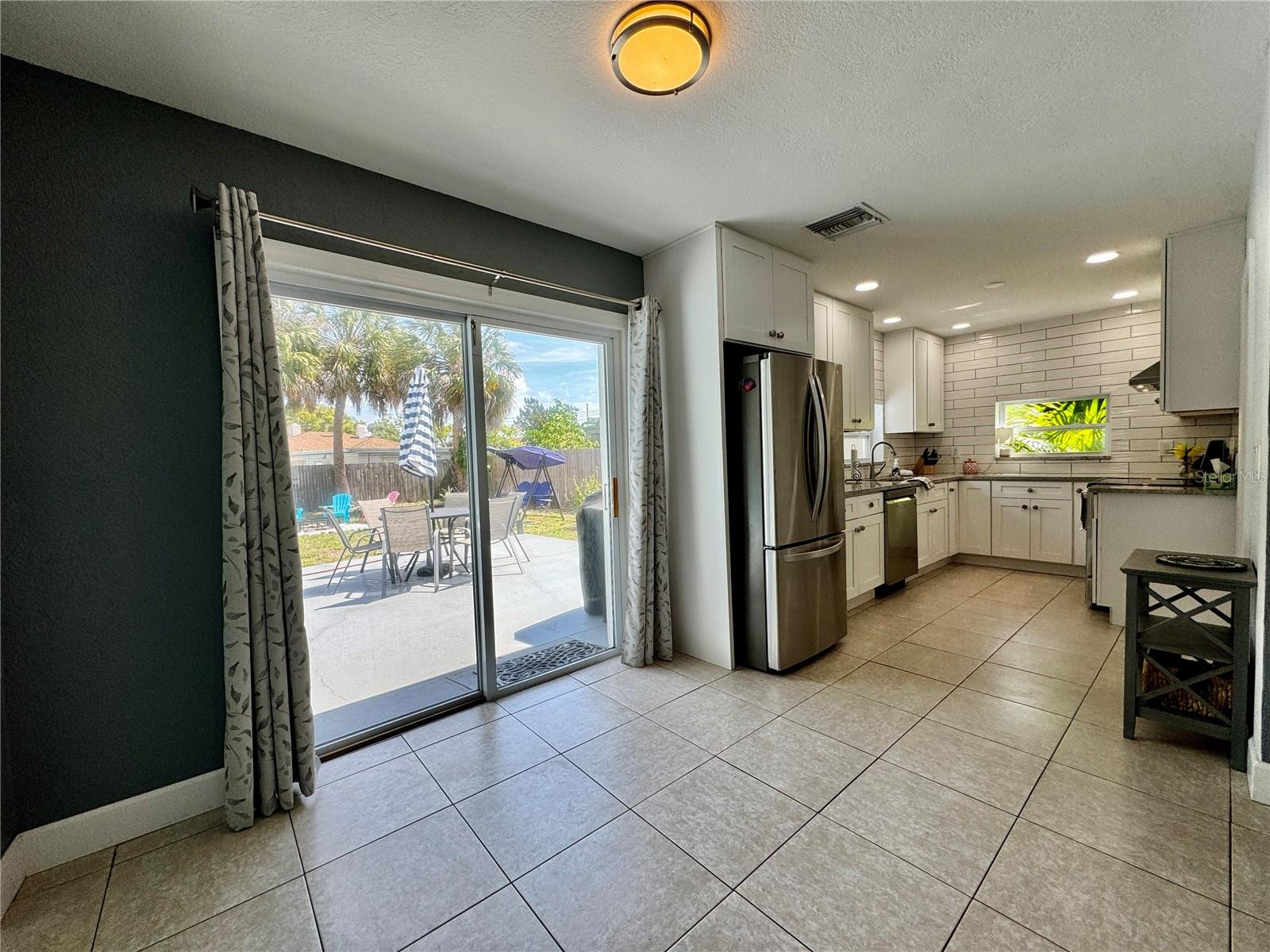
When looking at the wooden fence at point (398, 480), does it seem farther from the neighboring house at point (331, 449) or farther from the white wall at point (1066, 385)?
the white wall at point (1066, 385)

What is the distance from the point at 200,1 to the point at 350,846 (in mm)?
2544

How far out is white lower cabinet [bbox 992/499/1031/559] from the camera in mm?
5035

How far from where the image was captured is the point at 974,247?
3289 millimetres

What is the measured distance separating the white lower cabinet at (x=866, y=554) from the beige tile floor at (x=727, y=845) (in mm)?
1342

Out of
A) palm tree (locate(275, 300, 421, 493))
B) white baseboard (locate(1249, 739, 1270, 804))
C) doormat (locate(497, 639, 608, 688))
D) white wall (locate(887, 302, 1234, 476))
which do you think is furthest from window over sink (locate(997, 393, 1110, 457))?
palm tree (locate(275, 300, 421, 493))

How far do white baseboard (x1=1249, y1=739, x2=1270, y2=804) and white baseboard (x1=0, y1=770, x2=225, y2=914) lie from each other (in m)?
3.67

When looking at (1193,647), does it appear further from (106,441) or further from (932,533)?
(106,441)

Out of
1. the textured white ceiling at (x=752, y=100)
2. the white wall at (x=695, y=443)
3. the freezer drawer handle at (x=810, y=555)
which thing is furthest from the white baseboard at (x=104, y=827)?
the freezer drawer handle at (x=810, y=555)

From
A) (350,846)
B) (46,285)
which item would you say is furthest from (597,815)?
(46,285)

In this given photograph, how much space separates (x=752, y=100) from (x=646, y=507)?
1987 millimetres

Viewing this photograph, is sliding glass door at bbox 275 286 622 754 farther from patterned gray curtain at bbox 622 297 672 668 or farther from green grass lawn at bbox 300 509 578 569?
patterned gray curtain at bbox 622 297 672 668

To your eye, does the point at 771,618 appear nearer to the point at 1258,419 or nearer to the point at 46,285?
the point at 1258,419

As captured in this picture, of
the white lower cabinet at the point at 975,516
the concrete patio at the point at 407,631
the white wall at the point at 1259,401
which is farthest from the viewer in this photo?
the white lower cabinet at the point at 975,516

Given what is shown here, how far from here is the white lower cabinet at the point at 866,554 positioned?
389cm
